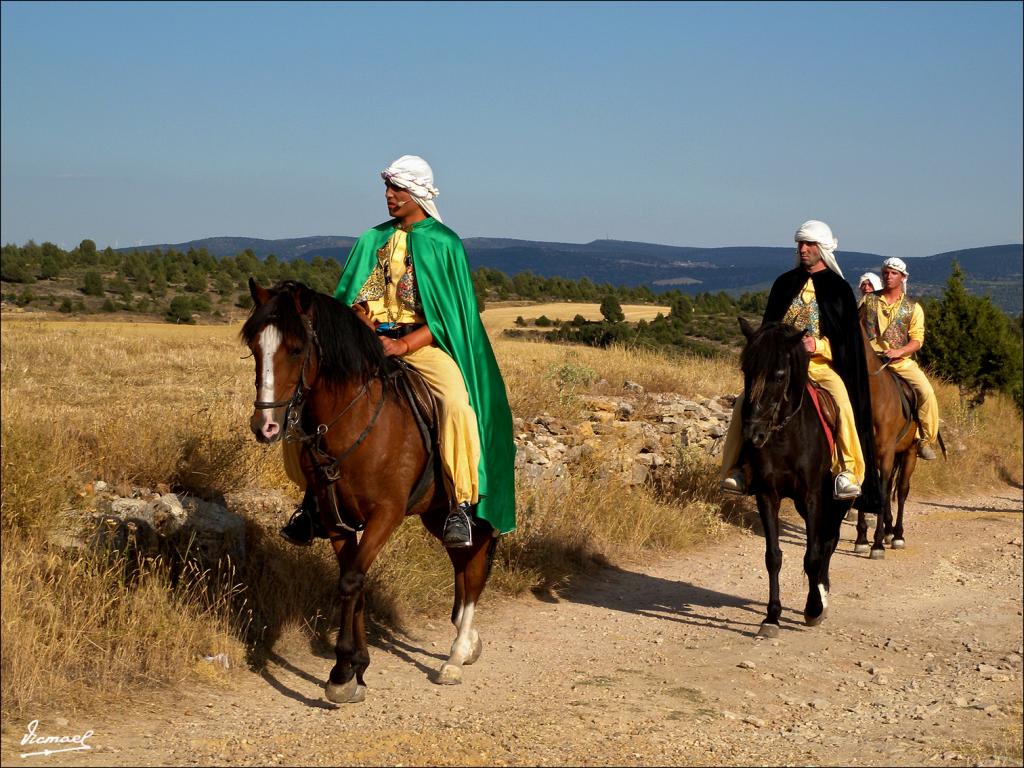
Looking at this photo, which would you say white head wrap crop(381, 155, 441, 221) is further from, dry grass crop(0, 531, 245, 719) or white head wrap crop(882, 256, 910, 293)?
white head wrap crop(882, 256, 910, 293)

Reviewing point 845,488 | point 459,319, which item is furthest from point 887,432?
point 459,319

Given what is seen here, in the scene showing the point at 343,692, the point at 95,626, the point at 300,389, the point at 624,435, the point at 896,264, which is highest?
the point at 896,264

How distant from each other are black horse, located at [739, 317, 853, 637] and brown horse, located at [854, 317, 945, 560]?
262cm

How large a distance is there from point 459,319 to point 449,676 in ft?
7.08

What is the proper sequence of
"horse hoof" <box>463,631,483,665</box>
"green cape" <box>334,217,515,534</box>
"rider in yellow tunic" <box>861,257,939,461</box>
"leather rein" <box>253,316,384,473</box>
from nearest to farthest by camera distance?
1. "leather rein" <box>253,316,384,473</box>
2. "green cape" <box>334,217,515,534</box>
3. "horse hoof" <box>463,631,483,665</box>
4. "rider in yellow tunic" <box>861,257,939,461</box>

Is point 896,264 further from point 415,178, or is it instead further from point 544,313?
point 544,313

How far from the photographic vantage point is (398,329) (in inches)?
277

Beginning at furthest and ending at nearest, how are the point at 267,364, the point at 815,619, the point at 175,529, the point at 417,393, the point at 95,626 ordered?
the point at 815,619 < the point at 175,529 < the point at 417,393 < the point at 95,626 < the point at 267,364

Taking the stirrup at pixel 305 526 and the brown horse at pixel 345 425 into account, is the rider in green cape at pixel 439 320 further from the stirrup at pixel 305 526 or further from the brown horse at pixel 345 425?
the stirrup at pixel 305 526

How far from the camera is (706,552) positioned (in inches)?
441

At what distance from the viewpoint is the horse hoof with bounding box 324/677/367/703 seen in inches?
245

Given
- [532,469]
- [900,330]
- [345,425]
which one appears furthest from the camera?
[900,330]

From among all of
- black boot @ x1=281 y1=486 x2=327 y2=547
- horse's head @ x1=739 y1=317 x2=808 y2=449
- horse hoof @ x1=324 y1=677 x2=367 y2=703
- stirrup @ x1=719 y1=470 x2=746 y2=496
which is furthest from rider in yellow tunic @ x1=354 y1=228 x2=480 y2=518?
stirrup @ x1=719 y1=470 x2=746 y2=496

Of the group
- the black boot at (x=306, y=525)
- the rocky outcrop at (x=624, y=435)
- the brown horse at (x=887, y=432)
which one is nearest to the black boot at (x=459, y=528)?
the black boot at (x=306, y=525)
